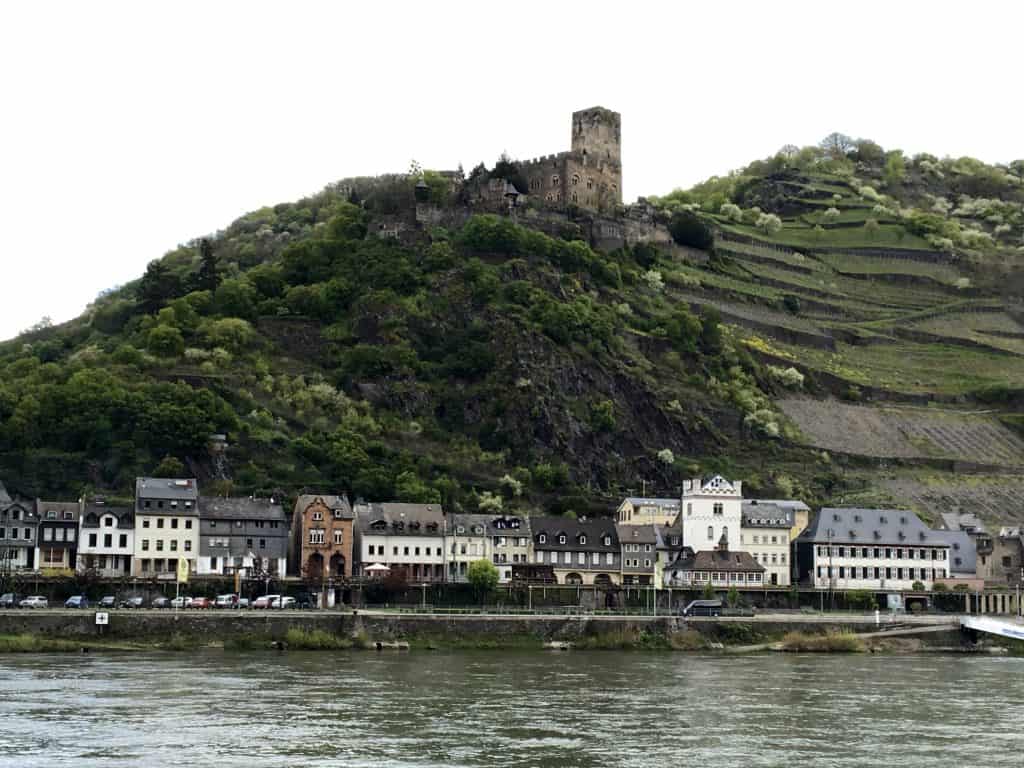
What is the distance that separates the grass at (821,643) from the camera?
86250mm

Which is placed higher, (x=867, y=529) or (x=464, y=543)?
(x=867, y=529)

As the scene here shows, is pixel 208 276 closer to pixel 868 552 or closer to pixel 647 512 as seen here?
pixel 647 512

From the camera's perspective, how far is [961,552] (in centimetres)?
11144

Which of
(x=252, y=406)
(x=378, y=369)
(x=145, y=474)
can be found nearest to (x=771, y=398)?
(x=378, y=369)

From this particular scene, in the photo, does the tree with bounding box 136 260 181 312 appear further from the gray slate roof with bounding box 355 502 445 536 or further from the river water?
the river water

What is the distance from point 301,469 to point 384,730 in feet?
189

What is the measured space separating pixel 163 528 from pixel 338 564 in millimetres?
10815

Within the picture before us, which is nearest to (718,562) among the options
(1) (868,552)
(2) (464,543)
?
(1) (868,552)

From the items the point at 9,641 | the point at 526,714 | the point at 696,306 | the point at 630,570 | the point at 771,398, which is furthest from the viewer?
the point at 696,306

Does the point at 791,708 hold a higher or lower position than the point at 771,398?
Result: lower

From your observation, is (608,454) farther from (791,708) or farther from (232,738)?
(232,738)

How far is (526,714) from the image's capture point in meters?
56.5

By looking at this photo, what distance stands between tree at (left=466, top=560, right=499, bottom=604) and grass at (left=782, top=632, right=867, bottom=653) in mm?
17480

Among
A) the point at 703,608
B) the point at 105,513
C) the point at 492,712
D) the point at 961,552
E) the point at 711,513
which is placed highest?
the point at 711,513
